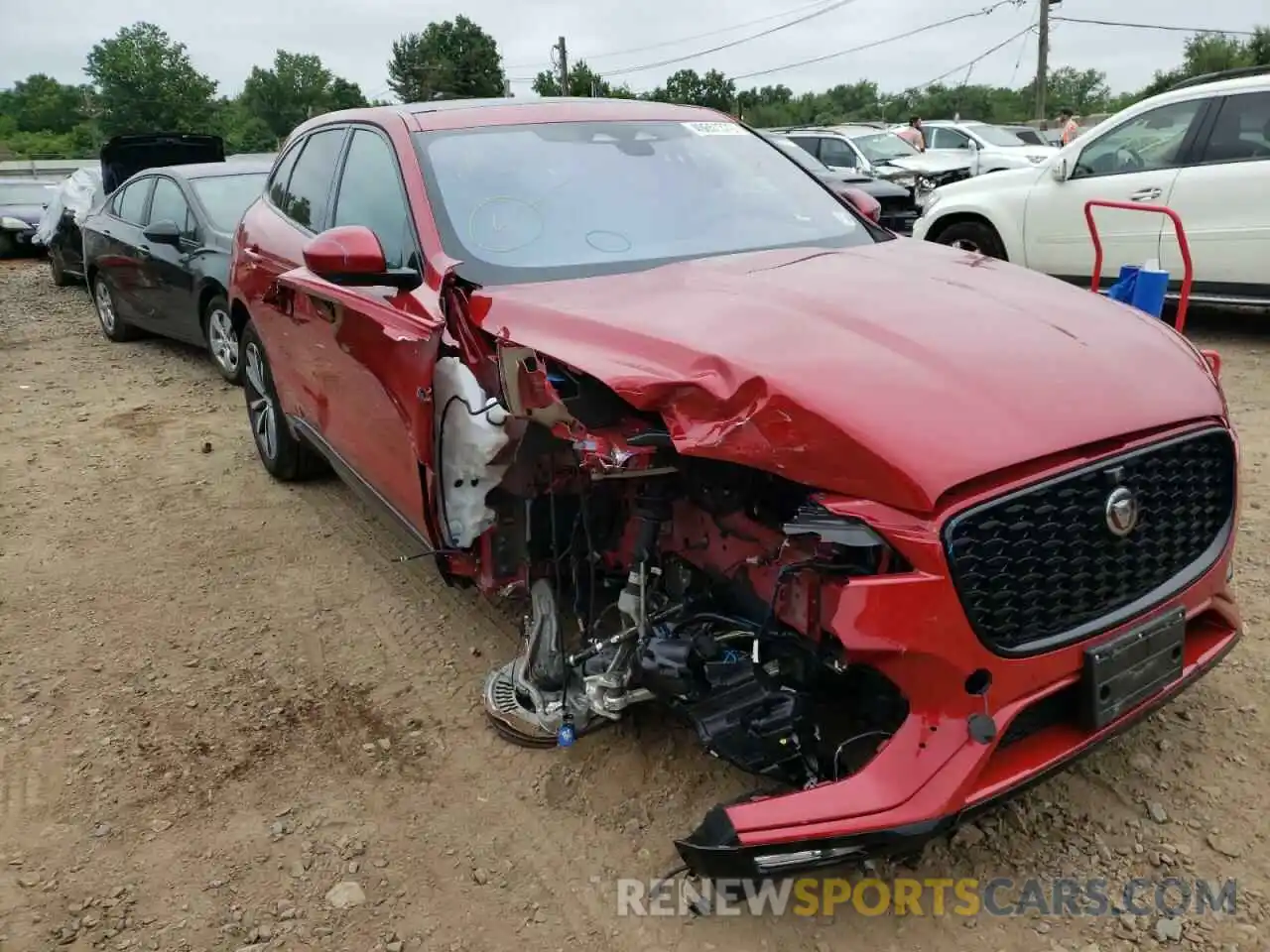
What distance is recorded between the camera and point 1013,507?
1.98 m

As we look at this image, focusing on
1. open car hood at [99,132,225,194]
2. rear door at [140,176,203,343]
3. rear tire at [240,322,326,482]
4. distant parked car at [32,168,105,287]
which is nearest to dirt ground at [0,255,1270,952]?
rear tire at [240,322,326,482]

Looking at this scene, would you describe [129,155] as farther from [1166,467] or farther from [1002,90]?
[1002,90]

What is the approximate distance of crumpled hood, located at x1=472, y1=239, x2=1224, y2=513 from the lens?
78.2 inches

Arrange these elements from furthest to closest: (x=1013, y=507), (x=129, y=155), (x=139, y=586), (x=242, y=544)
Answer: (x=129, y=155) → (x=242, y=544) → (x=139, y=586) → (x=1013, y=507)

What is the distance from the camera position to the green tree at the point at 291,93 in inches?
2968

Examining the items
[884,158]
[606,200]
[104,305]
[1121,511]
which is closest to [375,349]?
[606,200]

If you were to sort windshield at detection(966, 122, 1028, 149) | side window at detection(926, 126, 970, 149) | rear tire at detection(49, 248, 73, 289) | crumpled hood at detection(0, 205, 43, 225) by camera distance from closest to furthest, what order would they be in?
rear tire at detection(49, 248, 73, 289)
crumpled hood at detection(0, 205, 43, 225)
windshield at detection(966, 122, 1028, 149)
side window at detection(926, 126, 970, 149)

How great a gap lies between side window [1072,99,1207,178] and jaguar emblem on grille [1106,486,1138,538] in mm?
5748

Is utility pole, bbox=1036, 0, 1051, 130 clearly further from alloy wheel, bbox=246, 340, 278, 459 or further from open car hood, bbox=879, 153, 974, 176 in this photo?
alloy wheel, bbox=246, 340, 278, 459

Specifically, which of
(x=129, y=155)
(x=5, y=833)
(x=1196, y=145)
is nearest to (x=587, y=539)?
(x=5, y=833)

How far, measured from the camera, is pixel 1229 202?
6434 millimetres

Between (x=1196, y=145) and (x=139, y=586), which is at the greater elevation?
(x=1196, y=145)

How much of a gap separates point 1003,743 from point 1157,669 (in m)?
0.45

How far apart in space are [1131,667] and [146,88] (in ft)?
242
